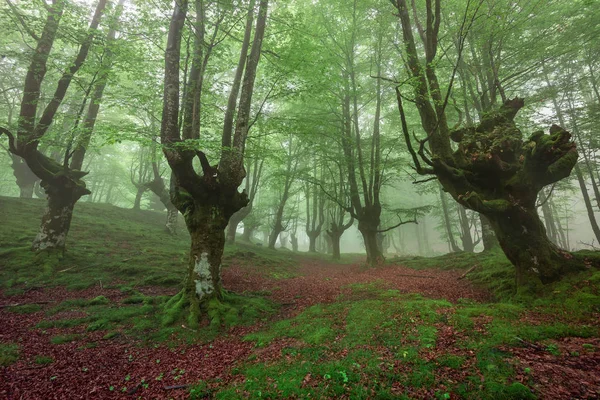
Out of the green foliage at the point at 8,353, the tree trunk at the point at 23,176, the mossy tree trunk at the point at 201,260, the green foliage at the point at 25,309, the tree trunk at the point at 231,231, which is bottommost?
the green foliage at the point at 8,353

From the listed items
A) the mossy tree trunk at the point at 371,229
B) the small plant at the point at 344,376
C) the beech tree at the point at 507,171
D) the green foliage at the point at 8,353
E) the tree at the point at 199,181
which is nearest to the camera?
the small plant at the point at 344,376

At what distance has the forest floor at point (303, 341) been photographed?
3.57 meters

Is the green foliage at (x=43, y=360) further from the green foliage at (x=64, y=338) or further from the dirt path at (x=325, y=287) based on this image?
the dirt path at (x=325, y=287)

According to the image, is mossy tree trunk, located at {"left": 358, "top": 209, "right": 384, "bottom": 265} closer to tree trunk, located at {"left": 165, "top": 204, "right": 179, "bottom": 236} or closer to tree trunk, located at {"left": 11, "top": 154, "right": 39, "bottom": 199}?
tree trunk, located at {"left": 165, "top": 204, "right": 179, "bottom": 236}

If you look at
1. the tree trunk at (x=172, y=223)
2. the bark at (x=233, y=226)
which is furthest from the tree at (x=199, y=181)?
the bark at (x=233, y=226)

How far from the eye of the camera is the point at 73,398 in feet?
13.3

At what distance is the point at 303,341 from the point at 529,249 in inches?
240

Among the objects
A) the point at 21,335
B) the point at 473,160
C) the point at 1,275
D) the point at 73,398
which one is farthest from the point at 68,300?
the point at 473,160

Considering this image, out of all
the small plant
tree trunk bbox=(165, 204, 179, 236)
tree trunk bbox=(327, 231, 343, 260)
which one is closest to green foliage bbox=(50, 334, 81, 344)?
the small plant

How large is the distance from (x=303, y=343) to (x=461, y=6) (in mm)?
13330

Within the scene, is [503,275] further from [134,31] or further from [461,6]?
[134,31]

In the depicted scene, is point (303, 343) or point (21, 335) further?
point (21, 335)

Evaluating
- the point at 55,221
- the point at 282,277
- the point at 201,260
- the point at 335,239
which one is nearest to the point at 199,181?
the point at 201,260

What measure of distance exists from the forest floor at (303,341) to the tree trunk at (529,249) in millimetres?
472
